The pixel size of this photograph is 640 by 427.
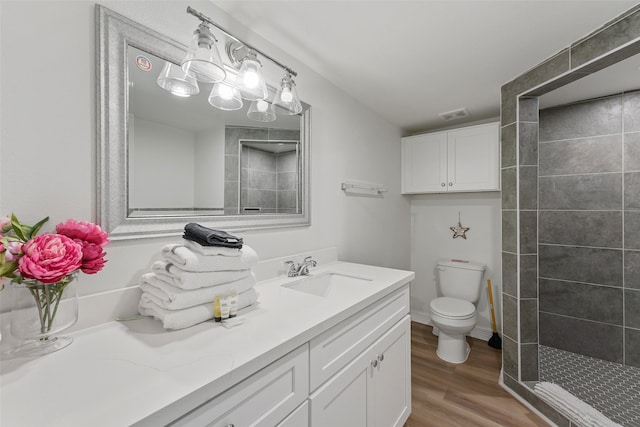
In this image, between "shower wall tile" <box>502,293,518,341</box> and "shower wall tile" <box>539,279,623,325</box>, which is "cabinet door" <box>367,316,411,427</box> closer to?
"shower wall tile" <box>502,293,518,341</box>

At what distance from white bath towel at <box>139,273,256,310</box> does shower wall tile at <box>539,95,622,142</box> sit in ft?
9.38

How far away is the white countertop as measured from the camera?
0.51 meters

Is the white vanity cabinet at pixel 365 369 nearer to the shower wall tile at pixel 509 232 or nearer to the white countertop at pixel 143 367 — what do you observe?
the white countertop at pixel 143 367

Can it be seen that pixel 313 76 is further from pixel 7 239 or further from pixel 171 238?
pixel 7 239

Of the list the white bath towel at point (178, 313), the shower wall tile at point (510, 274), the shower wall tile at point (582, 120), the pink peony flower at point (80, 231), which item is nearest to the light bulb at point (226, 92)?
the pink peony flower at point (80, 231)

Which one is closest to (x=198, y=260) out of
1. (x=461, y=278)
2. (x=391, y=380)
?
(x=391, y=380)

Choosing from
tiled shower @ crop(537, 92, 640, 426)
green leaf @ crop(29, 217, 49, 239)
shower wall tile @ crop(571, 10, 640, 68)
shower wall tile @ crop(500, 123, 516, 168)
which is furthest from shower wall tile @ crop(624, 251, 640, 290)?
green leaf @ crop(29, 217, 49, 239)

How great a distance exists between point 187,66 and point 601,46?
1.98 metres

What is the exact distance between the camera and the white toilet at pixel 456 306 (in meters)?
2.18

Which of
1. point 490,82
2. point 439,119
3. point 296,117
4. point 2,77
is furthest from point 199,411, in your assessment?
point 439,119

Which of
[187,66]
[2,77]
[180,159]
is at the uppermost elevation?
[187,66]

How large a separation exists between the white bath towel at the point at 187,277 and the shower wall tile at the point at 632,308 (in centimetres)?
290

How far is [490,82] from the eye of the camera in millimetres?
1992

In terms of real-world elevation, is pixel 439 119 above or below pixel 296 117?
above
